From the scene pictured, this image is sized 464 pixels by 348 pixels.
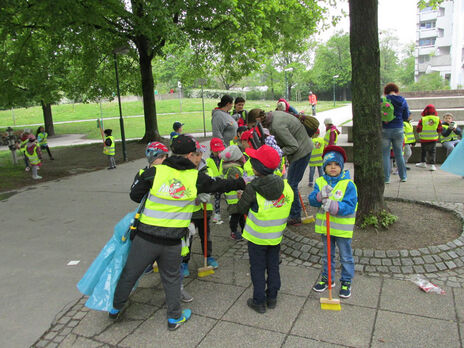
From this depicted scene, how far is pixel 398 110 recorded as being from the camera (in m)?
7.13

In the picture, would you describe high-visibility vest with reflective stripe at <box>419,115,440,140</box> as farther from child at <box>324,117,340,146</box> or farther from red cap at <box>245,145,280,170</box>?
red cap at <box>245,145,280,170</box>

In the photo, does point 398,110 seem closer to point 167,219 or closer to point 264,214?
point 264,214

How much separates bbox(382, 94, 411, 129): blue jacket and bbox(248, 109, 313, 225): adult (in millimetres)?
2776

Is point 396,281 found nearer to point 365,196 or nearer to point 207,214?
point 365,196

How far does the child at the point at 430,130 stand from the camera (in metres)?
8.58

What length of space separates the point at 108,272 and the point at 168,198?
35.1 inches

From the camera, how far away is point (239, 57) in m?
15.6

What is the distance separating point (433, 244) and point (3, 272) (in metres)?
5.37

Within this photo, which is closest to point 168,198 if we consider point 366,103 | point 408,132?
point 366,103

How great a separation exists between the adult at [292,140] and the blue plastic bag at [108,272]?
247 cm

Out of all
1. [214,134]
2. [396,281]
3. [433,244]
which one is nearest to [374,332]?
[396,281]

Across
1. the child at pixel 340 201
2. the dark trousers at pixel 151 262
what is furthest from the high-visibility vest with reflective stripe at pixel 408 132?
the dark trousers at pixel 151 262

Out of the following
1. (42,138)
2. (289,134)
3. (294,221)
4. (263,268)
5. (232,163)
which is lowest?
(294,221)

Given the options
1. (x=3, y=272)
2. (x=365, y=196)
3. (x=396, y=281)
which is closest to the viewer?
(x=396, y=281)
